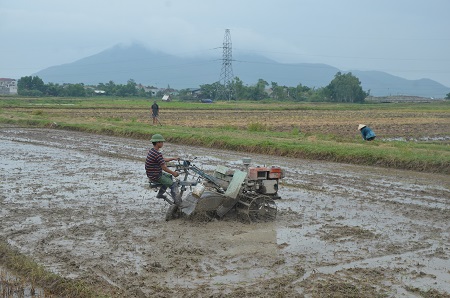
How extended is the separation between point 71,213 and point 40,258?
309 cm

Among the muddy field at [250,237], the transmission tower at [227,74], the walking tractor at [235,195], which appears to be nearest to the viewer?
the muddy field at [250,237]

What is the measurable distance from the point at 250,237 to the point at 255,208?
108 cm

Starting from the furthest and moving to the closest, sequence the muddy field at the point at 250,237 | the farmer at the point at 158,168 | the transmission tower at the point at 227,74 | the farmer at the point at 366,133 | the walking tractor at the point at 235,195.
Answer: the transmission tower at the point at 227,74 < the farmer at the point at 366,133 < the walking tractor at the point at 235,195 < the farmer at the point at 158,168 < the muddy field at the point at 250,237

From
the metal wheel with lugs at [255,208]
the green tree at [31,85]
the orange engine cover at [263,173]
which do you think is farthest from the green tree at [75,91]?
Answer: the orange engine cover at [263,173]

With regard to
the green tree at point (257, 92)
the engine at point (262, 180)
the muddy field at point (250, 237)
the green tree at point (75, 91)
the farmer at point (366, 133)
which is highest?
the green tree at point (257, 92)

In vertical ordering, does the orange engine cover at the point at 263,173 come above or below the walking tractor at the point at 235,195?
above

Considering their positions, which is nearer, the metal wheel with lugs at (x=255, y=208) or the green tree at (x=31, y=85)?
the metal wheel with lugs at (x=255, y=208)

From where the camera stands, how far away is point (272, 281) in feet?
23.3

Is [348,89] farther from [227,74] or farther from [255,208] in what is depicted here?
[255,208]

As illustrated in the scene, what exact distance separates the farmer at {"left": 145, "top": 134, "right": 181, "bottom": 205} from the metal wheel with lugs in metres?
1.18

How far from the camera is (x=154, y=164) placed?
10023mm

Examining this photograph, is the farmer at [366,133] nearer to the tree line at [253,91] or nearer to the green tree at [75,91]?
the tree line at [253,91]

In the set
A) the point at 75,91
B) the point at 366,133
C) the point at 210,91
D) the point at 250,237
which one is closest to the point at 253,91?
the point at 210,91

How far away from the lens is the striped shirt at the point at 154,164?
997cm
